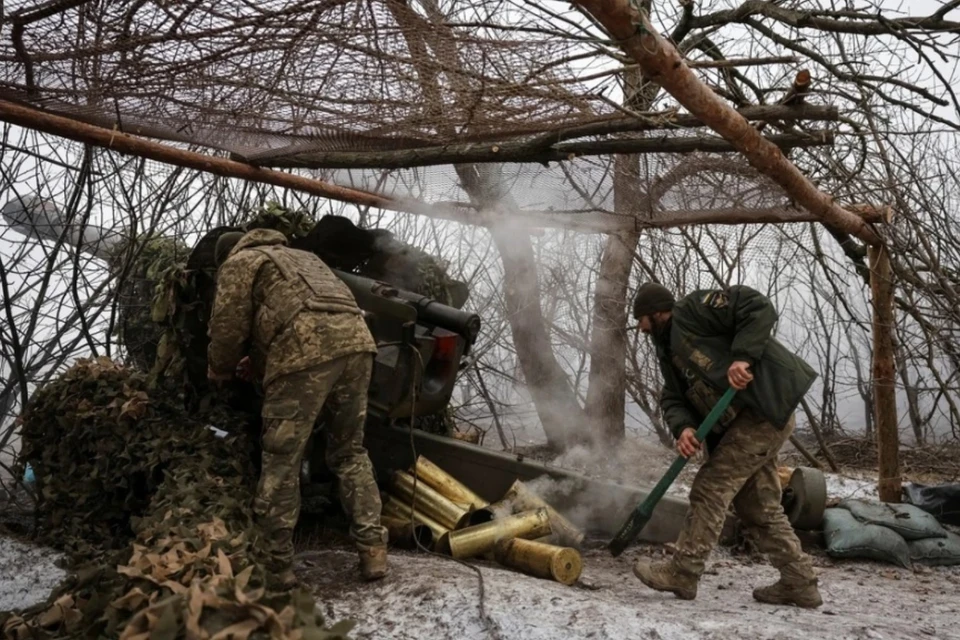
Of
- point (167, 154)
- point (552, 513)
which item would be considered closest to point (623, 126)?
point (552, 513)

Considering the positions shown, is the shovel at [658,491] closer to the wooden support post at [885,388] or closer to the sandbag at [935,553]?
the sandbag at [935,553]

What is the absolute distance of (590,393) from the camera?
9594 millimetres

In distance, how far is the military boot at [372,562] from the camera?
423cm

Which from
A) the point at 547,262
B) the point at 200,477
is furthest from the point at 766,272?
the point at 200,477

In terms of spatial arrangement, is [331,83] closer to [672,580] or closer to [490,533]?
[490,533]

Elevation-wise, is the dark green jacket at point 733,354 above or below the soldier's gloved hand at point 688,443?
above

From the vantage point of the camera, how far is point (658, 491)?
4953 millimetres

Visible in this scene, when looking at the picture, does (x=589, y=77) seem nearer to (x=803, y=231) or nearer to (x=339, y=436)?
(x=339, y=436)

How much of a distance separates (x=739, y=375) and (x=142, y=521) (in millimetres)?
3012

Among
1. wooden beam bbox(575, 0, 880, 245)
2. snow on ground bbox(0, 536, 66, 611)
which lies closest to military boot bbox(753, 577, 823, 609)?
wooden beam bbox(575, 0, 880, 245)

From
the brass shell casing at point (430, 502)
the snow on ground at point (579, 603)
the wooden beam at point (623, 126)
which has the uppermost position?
the wooden beam at point (623, 126)

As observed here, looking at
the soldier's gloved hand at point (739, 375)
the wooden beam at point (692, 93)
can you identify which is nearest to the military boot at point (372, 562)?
the soldier's gloved hand at point (739, 375)

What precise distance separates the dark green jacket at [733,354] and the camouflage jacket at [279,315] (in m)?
1.75

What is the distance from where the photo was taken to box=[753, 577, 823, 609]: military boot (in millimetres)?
4578
